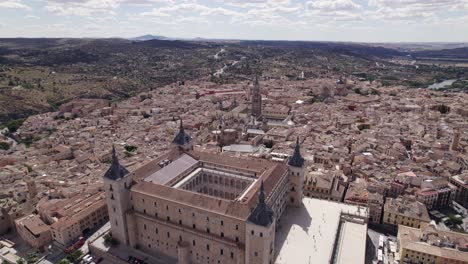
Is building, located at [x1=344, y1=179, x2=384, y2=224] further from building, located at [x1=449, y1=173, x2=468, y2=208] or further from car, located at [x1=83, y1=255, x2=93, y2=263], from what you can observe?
car, located at [x1=83, y1=255, x2=93, y2=263]

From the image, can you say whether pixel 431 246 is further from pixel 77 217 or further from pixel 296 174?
pixel 77 217

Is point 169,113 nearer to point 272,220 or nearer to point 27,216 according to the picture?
point 27,216

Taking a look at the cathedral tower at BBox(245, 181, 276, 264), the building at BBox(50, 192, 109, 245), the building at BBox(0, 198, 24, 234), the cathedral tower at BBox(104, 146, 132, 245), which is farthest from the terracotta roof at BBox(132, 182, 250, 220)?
the building at BBox(0, 198, 24, 234)

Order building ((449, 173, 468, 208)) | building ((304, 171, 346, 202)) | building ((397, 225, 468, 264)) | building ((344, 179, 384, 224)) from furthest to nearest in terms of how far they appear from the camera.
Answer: building ((449, 173, 468, 208))
building ((304, 171, 346, 202))
building ((344, 179, 384, 224))
building ((397, 225, 468, 264))

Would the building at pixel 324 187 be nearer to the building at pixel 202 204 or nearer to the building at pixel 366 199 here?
the building at pixel 366 199

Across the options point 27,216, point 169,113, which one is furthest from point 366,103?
point 27,216

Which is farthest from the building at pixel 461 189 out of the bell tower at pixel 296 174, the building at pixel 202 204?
the bell tower at pixel 296 174
